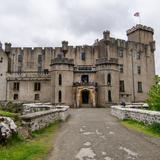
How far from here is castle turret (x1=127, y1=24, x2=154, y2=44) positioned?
64.9m

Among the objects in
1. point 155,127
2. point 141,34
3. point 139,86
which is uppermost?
point 141,34

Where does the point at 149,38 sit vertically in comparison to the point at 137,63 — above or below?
above

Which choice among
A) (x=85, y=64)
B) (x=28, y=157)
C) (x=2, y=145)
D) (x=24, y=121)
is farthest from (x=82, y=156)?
(x=85, y=64)

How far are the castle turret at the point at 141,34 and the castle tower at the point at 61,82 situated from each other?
896 inches

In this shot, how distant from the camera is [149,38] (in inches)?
2601

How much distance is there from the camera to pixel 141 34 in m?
65.3

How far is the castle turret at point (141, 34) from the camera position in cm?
6494

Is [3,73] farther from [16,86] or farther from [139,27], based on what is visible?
[139,27]

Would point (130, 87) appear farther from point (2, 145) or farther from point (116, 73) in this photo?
point (2, 145)

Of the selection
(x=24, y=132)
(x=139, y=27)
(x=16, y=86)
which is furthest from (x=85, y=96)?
(x=24, y=132)

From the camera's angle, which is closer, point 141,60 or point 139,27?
point 141,60

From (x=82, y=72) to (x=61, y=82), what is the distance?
5.49 meters

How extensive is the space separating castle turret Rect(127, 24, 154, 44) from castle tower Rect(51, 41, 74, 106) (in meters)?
22.7

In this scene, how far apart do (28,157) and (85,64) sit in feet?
165
